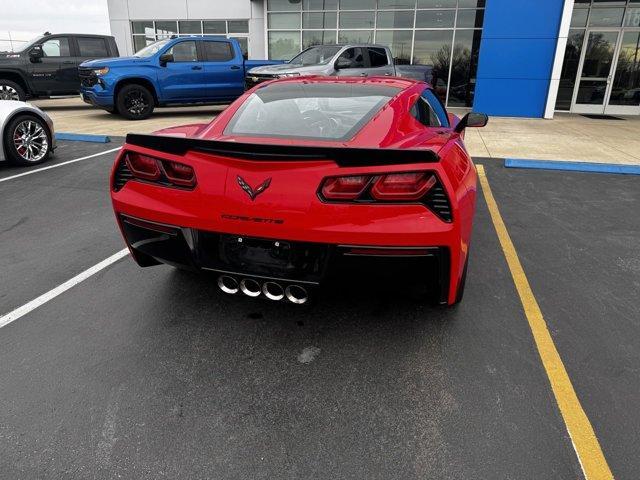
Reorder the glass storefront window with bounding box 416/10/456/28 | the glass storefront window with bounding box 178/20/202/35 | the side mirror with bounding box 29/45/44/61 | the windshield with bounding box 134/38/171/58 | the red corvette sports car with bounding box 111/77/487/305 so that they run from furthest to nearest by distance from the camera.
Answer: the glass storefront window with bounding box 178/20/202/35 < the glass storefront window with bounding box 416/10/456/28 < the side mirror with bounding box 29/45/44/61 < the windshield with bounding box 134/38/171/58 < the red corvette sports car with bounding box 111/77/487/305

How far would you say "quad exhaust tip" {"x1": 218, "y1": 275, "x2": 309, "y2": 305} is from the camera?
258 cm

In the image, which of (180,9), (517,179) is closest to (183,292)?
(517,179)

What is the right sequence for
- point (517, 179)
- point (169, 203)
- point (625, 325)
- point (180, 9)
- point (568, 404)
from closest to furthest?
point (568, 404), point (169, 203), point (625, 325), point (517, 179), point (180, 9)

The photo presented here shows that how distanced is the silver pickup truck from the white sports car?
544 centimetres

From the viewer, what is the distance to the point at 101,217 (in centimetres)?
503

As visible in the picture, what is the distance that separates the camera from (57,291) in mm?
3396

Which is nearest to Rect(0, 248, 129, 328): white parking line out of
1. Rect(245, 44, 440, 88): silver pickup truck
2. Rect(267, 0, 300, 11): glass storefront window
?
Rect(245, 44, 440, 88): silver pickup truck

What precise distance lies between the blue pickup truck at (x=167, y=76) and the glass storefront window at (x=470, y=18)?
6.80 metres

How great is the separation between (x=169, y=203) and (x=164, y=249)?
295mm

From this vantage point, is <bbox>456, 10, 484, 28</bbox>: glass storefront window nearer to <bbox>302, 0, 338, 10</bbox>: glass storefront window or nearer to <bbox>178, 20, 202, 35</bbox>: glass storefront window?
<bbox>302, 0, 338, 10</bbox>: glass storefront window

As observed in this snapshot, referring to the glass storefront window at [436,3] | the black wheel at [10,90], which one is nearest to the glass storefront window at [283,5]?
the glass storefront window at [436,3]

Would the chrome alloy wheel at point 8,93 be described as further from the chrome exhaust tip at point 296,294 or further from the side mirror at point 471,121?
the chrome exhaust tip at point 296,294

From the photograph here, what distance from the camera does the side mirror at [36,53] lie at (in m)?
13.1

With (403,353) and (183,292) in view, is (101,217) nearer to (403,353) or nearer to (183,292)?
(183,292)
